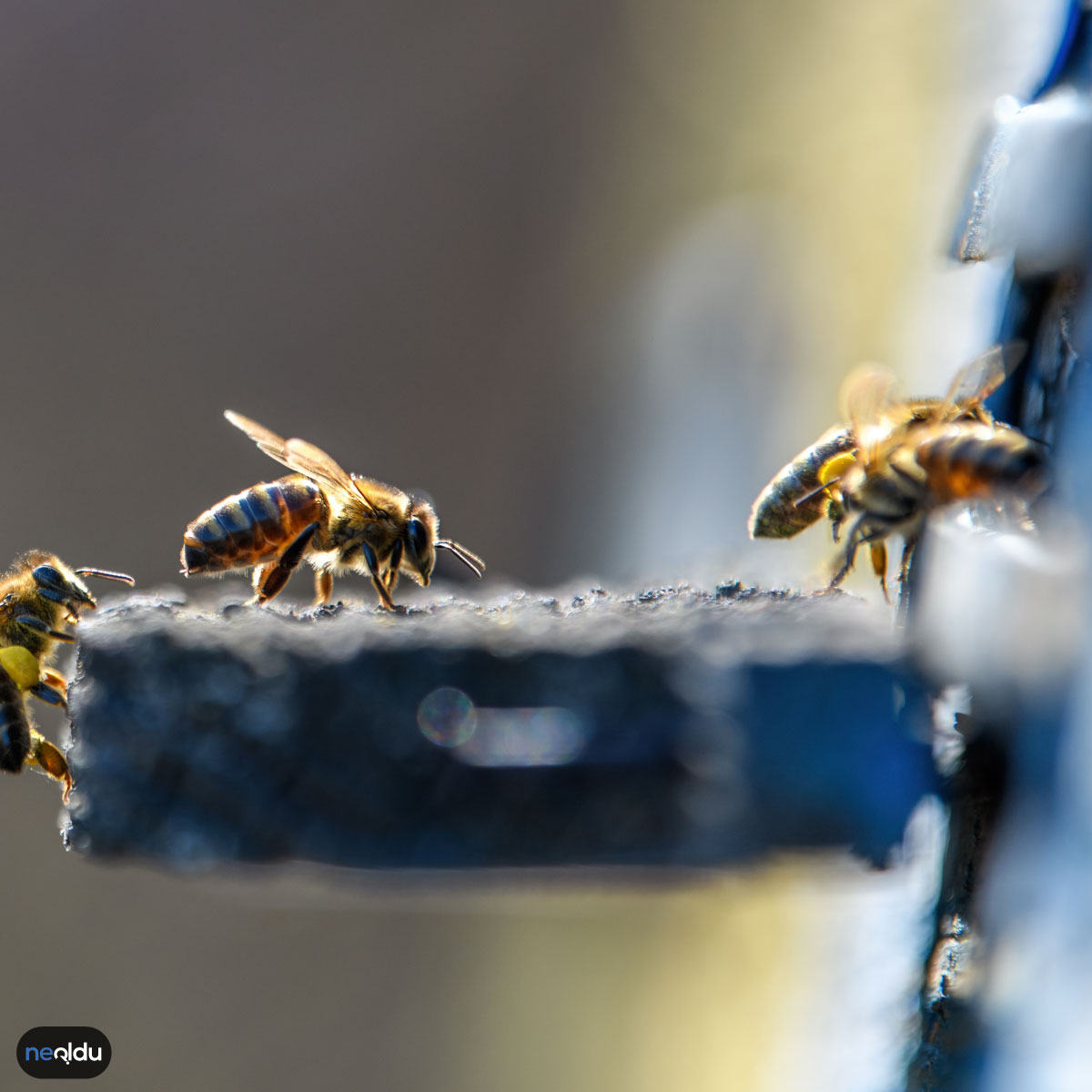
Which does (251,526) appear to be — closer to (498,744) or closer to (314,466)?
(314,466)

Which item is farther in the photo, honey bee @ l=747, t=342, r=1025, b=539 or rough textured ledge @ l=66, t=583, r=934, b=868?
honey bee @ l=747, t=342, r=1025, b=539

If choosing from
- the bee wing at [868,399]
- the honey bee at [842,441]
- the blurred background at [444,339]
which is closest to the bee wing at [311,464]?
the honey bee at [842,441]

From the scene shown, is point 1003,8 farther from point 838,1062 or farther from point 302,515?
point 838,1062

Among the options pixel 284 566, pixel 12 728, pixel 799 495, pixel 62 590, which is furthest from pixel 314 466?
pixel 799 495

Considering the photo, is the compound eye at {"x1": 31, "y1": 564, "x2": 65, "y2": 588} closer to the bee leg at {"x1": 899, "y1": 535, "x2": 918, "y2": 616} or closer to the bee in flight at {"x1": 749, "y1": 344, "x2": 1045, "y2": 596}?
the bee in flight at {"x1": 749, "y1": 344, "x2": 1045, "y2": 596}

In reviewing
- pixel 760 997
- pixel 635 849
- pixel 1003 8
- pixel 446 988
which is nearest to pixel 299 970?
pixel 446 988

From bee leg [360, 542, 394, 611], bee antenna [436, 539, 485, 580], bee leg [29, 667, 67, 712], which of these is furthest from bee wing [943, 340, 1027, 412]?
bee leg [29, 667, 67, 712]
